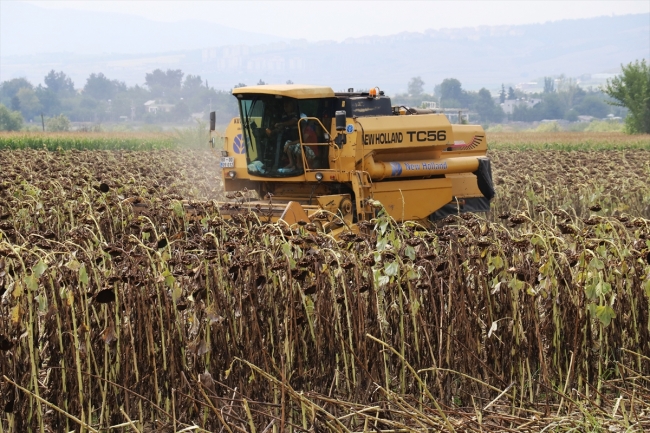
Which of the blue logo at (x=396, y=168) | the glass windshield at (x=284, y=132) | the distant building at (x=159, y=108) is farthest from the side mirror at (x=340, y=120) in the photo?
the distant building at (x=159, y=108)

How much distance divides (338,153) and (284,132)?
751 millimetres

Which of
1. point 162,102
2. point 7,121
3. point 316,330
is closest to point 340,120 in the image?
point 316,330

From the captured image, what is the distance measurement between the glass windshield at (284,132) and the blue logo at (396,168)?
82 centimetres

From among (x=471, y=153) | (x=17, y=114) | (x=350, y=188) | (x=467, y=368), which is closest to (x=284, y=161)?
(x=350, y=188)

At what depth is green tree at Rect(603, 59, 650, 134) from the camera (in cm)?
5394

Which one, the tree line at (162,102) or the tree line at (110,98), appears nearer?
the tree line at (162,102)

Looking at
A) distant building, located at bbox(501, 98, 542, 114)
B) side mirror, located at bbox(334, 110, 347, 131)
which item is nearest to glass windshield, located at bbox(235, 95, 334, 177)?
side mirror, located at bbox(334, 110, 347, 131)

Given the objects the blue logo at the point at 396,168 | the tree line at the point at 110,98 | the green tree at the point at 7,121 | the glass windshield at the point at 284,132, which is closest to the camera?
the glass windshield at the point at 284,132

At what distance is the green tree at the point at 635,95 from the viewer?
5394 cm

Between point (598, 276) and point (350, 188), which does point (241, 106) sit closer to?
point (350, 188)

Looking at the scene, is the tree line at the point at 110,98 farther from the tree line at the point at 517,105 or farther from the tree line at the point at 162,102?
the tree line at the point at 517,105

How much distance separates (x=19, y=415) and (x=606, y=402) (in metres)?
2.91

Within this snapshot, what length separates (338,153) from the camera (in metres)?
10.6

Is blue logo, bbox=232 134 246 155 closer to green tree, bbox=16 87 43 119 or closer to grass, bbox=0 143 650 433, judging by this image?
grass, bbox=0 143 650 433
